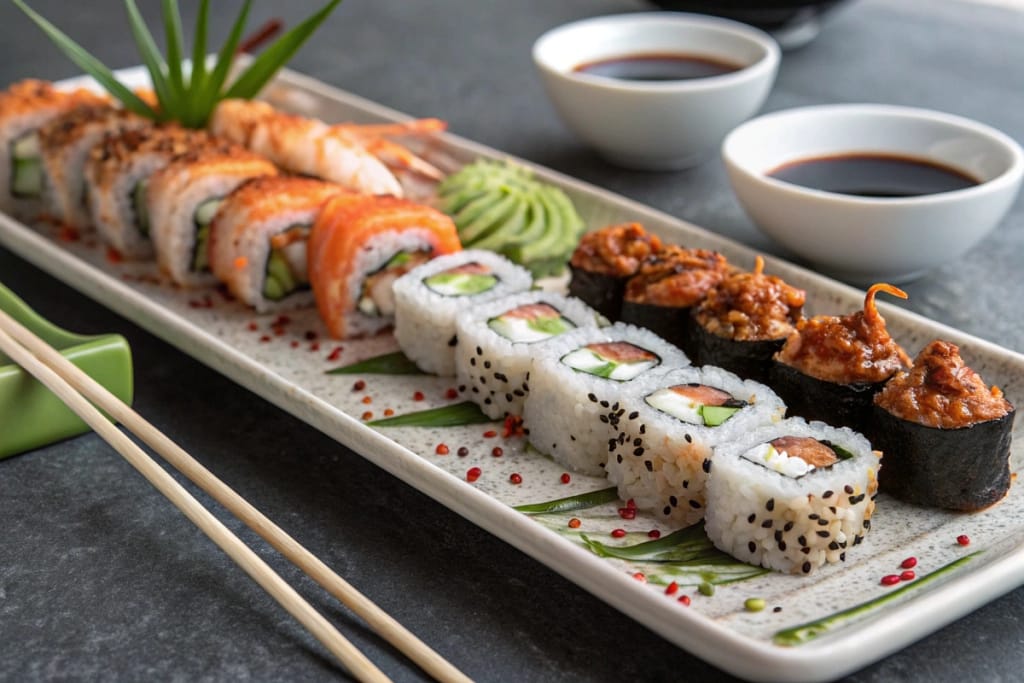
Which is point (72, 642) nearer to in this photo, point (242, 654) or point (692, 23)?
point (242, 654)

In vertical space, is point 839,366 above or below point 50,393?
above

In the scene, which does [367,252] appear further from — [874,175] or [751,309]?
[874,175]

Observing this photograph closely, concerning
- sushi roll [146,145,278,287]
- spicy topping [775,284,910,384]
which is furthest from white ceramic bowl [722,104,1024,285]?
sushi roll [146,145,278,287]

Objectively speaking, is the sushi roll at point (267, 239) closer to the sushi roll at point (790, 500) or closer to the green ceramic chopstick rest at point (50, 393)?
the green ceramic chopstick rest at point (50, 393)

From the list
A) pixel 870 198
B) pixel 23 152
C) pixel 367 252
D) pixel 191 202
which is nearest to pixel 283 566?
pixel 367 252

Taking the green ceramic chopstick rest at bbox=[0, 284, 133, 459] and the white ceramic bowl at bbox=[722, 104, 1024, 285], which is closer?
the green ceramic chopstick rest at bbox=[0, 284, 133, 459]

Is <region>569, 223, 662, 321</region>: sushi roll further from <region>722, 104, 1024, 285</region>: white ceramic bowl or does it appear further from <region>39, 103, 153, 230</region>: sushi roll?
<region>39, 103, 153, 230</region>: sushi roll
